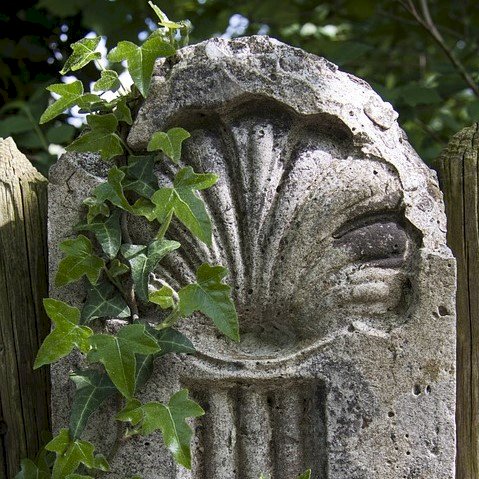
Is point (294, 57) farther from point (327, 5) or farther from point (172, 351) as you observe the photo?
point (327, 5)

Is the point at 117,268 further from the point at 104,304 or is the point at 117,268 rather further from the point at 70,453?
the point at 70,453

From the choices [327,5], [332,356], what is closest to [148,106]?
[332,356]

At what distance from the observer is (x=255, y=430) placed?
211 cm

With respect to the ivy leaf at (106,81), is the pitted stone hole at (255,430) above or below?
below

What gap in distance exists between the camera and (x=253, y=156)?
2129mm

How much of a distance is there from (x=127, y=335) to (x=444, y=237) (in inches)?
29.5

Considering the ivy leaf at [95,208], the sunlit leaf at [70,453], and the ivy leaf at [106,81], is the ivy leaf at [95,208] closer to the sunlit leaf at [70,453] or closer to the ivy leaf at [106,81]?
the ivy leaf at [106,81]

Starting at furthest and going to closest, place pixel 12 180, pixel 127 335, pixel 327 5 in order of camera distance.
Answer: pixel 327 5, pixel 12 180, pixel 127 335

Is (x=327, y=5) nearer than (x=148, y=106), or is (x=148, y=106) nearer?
(x=148, y=106)

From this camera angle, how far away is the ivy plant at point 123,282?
6.54 ft

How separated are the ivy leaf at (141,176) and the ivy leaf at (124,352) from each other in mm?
312

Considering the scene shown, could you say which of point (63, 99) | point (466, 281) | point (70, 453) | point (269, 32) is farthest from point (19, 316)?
point (269, 32)

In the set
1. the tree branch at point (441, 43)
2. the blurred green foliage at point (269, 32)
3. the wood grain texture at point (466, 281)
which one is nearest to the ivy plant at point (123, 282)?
the wood grain texture at point (466, 281)

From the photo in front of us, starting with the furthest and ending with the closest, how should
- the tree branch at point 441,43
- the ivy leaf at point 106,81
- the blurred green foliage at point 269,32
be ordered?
the tree branch at point 441,43 < the blurred green foliage at point 269,32 < the ivy leaf at point 106,81
